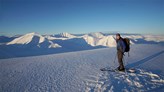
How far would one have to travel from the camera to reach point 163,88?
25.4ft

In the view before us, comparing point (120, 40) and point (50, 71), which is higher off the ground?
point (120, 40)

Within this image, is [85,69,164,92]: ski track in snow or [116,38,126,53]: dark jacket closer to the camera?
[85,69,164,92]: ski track in snow

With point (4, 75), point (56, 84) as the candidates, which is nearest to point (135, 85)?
point (56, 84)

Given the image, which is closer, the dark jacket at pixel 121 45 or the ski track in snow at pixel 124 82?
the ski track in snow at pixel 124 82

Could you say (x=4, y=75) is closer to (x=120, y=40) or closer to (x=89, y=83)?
(x=89, y=83)

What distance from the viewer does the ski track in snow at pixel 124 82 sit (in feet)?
25.0

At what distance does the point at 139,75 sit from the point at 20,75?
7886 mm

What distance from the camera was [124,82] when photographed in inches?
334

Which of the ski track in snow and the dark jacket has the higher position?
the dark jacket

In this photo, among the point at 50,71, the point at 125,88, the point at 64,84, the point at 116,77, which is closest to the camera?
the point at 125,88

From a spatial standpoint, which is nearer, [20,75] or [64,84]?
[64,84]

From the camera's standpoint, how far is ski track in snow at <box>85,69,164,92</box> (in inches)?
300

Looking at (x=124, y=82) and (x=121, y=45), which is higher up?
(x=121, y=45)

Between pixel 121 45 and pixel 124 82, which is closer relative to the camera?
pixel 124 82
